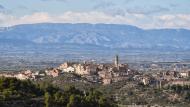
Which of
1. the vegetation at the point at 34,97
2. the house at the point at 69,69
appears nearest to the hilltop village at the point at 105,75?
the house at the point at 69,69

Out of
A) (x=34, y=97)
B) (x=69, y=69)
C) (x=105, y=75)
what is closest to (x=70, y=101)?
(x=34, y=97)

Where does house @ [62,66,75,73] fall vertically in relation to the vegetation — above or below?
below

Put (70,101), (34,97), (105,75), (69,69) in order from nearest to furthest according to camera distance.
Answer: (70,101), (34,97), (105,75), (69,69)

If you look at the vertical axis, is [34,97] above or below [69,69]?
above

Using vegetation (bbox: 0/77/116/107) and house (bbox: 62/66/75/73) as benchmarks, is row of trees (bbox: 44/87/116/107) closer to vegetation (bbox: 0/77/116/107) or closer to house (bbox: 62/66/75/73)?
vegetation (bbox: 0/77/116/107)

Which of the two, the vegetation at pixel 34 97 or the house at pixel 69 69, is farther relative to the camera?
the house at pixel 69 69

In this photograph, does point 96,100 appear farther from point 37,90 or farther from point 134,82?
point 134,82

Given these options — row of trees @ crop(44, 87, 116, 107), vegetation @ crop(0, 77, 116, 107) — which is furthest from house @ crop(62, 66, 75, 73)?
row of trees @ crop(44, 87, 116, 107)

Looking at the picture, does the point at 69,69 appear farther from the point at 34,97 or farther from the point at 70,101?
the point at 70,101

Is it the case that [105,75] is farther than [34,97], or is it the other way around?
[105,75]

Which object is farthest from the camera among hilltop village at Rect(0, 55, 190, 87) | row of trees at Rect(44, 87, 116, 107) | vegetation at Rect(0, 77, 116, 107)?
hilltop village at Rect(0, 55, 190, 87)

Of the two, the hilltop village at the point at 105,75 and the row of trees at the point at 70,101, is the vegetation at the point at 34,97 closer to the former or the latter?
the row of trees at the point at 70,101
